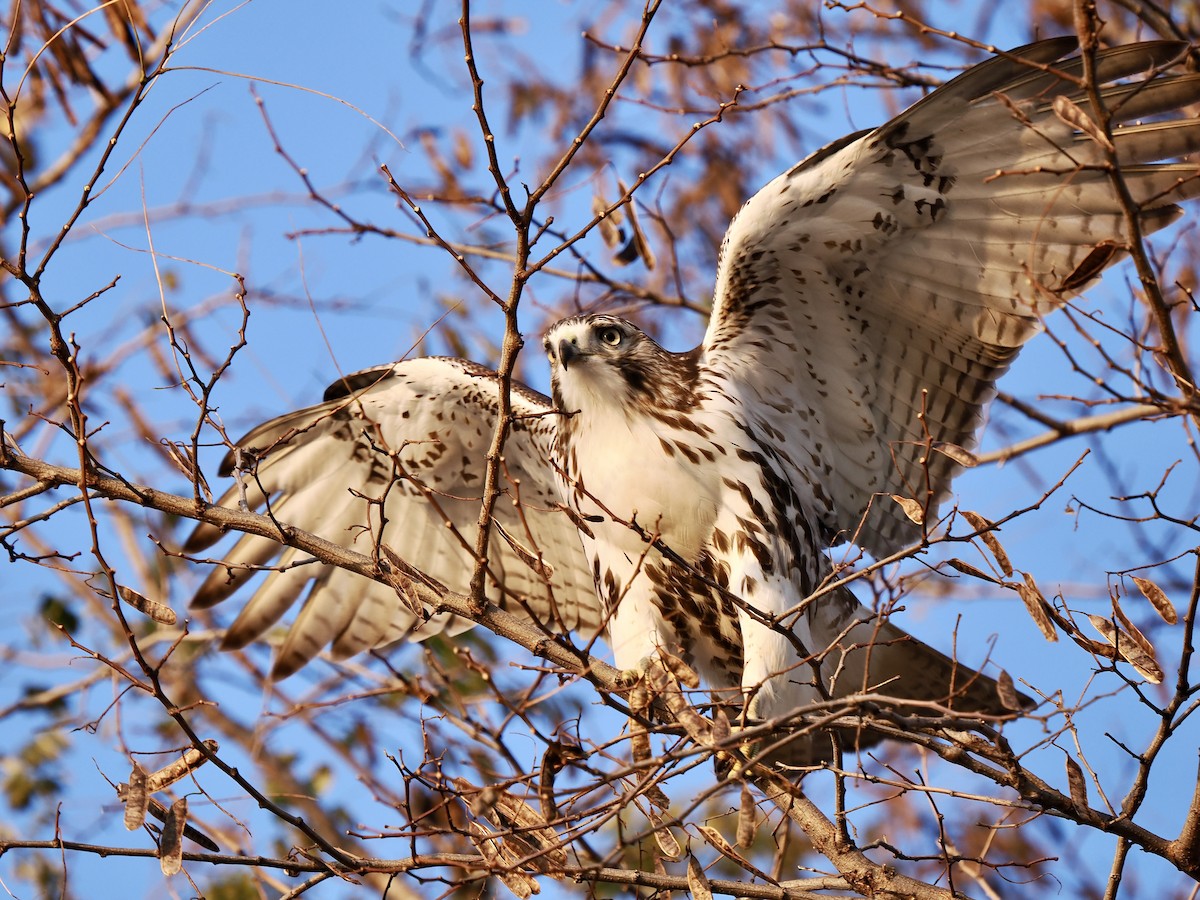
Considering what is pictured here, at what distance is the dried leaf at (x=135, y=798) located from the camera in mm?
2777

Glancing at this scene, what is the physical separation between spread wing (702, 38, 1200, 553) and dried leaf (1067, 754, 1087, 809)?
5.27 ft

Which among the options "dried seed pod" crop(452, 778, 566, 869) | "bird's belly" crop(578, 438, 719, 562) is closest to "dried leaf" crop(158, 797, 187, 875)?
"dried seed pod" crop(452, 778, 566, 869)

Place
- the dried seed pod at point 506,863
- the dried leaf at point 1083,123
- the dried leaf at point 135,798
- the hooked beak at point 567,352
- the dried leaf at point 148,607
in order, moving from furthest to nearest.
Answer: the hooked beak at point 567,352 → the dried leaf at point 148,607 → the dried seed pod at point 506,863 → the dried leaf at point 135,798 → the dried leaf at point 1083,123

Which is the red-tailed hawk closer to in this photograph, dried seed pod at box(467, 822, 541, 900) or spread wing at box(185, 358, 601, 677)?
spread wing at box(185, 358, 601, 677)

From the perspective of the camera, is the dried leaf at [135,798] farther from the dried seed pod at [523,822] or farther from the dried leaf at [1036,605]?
the dried leaf at [1036,605]

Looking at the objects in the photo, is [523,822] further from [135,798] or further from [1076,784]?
[1076,784]

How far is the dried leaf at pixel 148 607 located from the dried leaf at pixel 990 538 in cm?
212

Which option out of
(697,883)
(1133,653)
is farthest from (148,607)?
(1133,653)

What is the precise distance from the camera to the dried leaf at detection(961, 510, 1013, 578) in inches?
116

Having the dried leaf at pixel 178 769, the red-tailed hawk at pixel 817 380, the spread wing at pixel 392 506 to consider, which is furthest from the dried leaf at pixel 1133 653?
the spread wing at pixel 392 506

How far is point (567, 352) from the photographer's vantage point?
4.90 metres

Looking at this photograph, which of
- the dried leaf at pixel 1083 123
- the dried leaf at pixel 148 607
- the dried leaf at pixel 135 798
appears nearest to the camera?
the dried leaf at pixel 1083 123

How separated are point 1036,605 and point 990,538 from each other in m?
0.20

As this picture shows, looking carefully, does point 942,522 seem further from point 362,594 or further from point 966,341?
point 362,594
